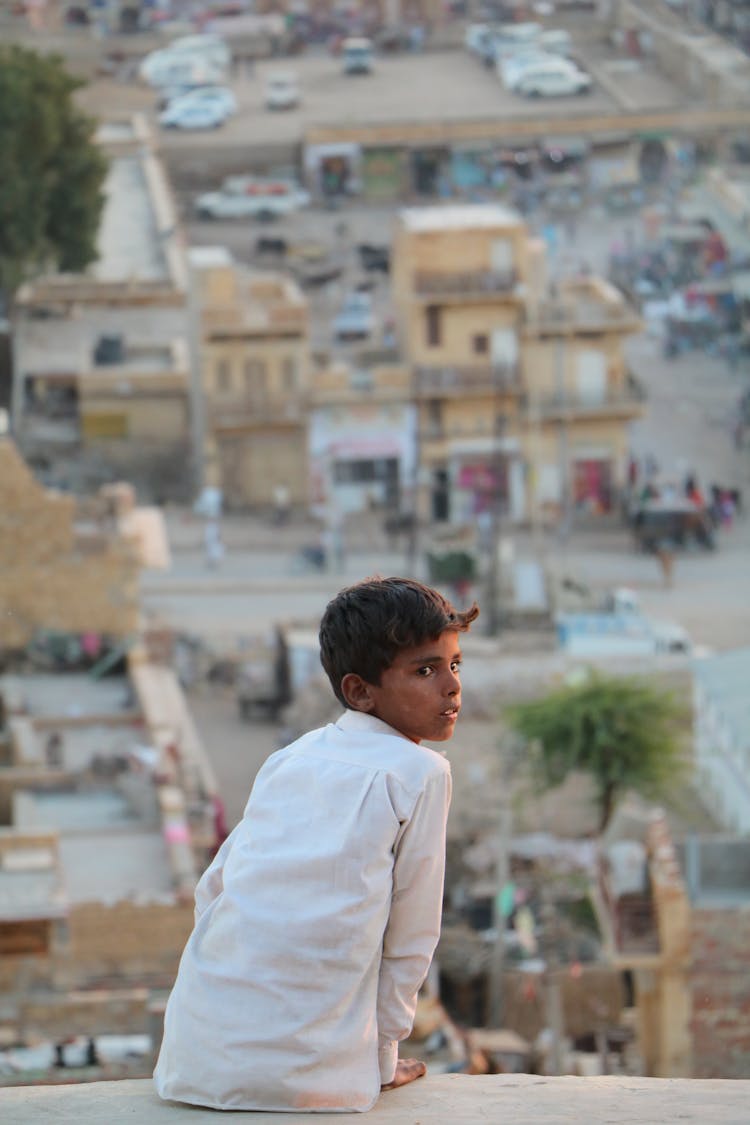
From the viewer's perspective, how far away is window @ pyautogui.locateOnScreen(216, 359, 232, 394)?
37.7 meters

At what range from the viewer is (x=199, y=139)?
192ft

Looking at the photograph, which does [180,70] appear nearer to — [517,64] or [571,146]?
[517,64]

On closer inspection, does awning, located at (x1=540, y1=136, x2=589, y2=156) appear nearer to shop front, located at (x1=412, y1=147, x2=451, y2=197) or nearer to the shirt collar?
shop front, located at (x1=412, y1=147, x2=451, y2=197)

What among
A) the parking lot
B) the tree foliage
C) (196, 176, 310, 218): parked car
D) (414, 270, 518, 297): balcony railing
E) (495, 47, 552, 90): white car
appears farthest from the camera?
(495, 47, 552, 90): white car

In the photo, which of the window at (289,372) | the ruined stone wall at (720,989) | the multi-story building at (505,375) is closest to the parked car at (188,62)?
the multi-story building at (505,375)

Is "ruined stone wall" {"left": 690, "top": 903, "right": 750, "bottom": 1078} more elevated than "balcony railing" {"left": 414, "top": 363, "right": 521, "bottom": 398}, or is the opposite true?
"ruined stone wall" {"left": 690, "top": 903, "right": 750, "bottom": 1078}

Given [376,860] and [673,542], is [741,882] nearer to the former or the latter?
Answer: [376,860]

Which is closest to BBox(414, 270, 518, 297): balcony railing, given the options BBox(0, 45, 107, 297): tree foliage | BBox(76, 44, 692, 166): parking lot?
BBox(0, 45, 107, 297): tree foliage

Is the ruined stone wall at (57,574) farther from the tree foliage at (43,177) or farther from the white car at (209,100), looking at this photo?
the white car at (209,100)

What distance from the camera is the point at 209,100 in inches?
2376

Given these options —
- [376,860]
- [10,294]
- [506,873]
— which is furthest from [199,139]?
[376,860]

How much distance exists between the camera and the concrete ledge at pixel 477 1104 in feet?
15.1

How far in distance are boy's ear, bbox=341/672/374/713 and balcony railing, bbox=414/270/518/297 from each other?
110ft

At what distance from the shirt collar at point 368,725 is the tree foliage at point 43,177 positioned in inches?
1427
